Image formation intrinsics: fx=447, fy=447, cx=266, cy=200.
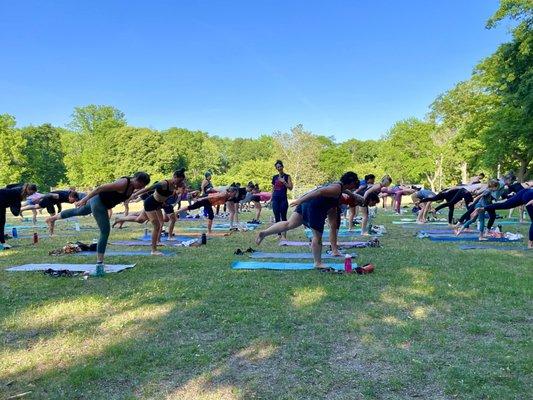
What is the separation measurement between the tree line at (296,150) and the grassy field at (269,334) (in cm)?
2312

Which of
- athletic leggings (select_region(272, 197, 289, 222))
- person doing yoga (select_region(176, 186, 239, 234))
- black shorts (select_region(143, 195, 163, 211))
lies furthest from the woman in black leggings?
black shorts (select_region(143, 195, 163, 211))

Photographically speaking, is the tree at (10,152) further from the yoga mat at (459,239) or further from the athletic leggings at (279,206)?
the yoga mat at (459,239)

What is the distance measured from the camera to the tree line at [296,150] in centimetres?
3178

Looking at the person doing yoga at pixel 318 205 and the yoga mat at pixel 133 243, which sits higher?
the person doing yoga at pixel 318 205

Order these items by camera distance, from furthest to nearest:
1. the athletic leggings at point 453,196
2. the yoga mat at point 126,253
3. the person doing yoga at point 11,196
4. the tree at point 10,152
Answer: the tree at point 10,152 < the athletic leggings at point 453,196 < the person doing yoga at point 11,196 < the yoga mat at point 126,253

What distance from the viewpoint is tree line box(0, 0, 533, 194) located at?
31.8m

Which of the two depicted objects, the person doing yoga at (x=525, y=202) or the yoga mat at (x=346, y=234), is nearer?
the person doing yoga at (x=525, y=202)

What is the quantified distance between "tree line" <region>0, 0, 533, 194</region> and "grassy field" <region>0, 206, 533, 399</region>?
75.9ft

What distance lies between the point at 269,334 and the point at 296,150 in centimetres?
5166

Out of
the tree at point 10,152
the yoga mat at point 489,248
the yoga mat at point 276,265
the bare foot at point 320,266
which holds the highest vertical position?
the tree at point 10,152

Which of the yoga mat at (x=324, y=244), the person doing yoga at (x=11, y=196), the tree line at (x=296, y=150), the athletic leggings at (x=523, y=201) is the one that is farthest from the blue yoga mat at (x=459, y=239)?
the tree line at (x=296, y=150)

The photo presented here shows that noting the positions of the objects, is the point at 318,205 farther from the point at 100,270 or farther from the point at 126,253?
the point at 126,253

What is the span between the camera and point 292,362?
4008mm

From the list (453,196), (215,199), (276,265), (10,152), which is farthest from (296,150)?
(276,265)
